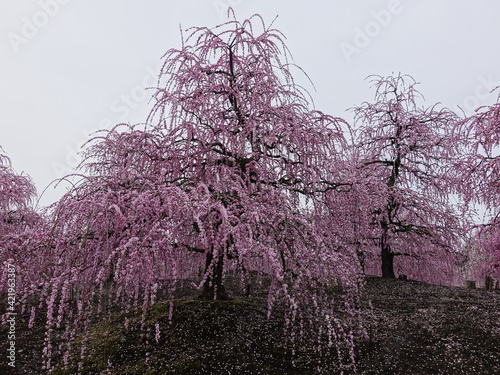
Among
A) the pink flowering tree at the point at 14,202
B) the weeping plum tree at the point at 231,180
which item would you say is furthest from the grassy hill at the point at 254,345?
the pink flowering tree at the point at 14,202

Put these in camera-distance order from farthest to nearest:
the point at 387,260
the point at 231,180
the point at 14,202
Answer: the point at 387,260
the point at 14,202
the point at 231,180

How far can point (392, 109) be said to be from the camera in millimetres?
11680

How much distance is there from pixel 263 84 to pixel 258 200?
1.97 m

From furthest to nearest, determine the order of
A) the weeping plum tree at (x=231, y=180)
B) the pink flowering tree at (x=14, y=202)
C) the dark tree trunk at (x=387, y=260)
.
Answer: the dark tree trunk at (x=387, y=260)
the pink flowering tree at (x=14, y=202)
the weeping plum tree at (x=231, y=180)

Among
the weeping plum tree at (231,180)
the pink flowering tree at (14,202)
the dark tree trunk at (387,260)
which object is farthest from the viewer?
the dark tree trunk at (387,260)

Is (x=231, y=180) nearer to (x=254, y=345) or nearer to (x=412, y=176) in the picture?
(x=254, y=345)

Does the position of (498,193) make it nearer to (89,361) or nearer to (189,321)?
(189,321)

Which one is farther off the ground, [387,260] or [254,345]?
[387,260]

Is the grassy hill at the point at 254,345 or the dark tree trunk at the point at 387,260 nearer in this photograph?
the grassy hill at the point at 254,345

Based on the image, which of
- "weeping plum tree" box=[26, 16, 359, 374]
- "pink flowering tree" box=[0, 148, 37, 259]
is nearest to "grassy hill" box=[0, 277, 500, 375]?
"weeping plum tree" box=[26, 16, 359, 374]

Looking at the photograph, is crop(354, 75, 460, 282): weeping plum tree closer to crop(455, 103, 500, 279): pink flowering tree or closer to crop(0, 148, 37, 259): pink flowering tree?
crop(455, 103, 500, 279): pink flowering tree

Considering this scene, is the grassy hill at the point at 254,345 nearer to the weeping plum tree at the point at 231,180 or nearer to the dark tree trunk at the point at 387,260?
the weeping plum tree at the point at 231,180

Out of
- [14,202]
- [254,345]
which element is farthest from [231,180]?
[14,202]

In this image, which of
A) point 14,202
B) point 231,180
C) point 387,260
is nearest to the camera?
point 231,180
